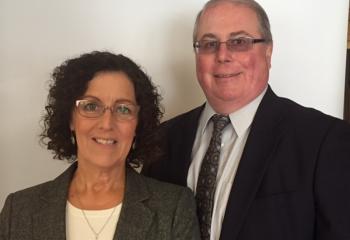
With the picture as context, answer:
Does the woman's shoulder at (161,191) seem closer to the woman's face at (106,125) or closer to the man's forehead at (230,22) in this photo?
the woman's face at (106,125)

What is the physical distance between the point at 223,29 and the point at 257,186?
2.07 feet

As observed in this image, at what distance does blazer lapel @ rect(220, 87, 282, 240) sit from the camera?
1.45m

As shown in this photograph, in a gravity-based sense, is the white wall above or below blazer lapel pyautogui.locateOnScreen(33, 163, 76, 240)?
above

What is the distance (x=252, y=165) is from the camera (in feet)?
4.97

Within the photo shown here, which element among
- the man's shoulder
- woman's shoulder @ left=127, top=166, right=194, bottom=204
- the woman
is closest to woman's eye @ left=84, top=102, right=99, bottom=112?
the woman

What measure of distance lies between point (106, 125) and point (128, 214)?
321mm

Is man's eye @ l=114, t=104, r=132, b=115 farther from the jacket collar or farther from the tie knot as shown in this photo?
the tie knot

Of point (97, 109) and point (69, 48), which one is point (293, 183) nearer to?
point (97, 109)

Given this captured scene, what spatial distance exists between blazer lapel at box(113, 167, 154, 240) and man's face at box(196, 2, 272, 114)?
1.61ft

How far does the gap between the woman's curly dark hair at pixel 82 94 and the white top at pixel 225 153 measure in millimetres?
211

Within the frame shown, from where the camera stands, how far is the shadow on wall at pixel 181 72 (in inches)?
88.6

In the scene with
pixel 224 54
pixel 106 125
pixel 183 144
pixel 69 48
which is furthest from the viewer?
pixel 69 48

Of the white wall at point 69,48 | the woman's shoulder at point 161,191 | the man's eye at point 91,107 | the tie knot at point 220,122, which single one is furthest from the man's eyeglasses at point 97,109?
the white wall at point 69,48

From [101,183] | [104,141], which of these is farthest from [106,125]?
[101,183]
